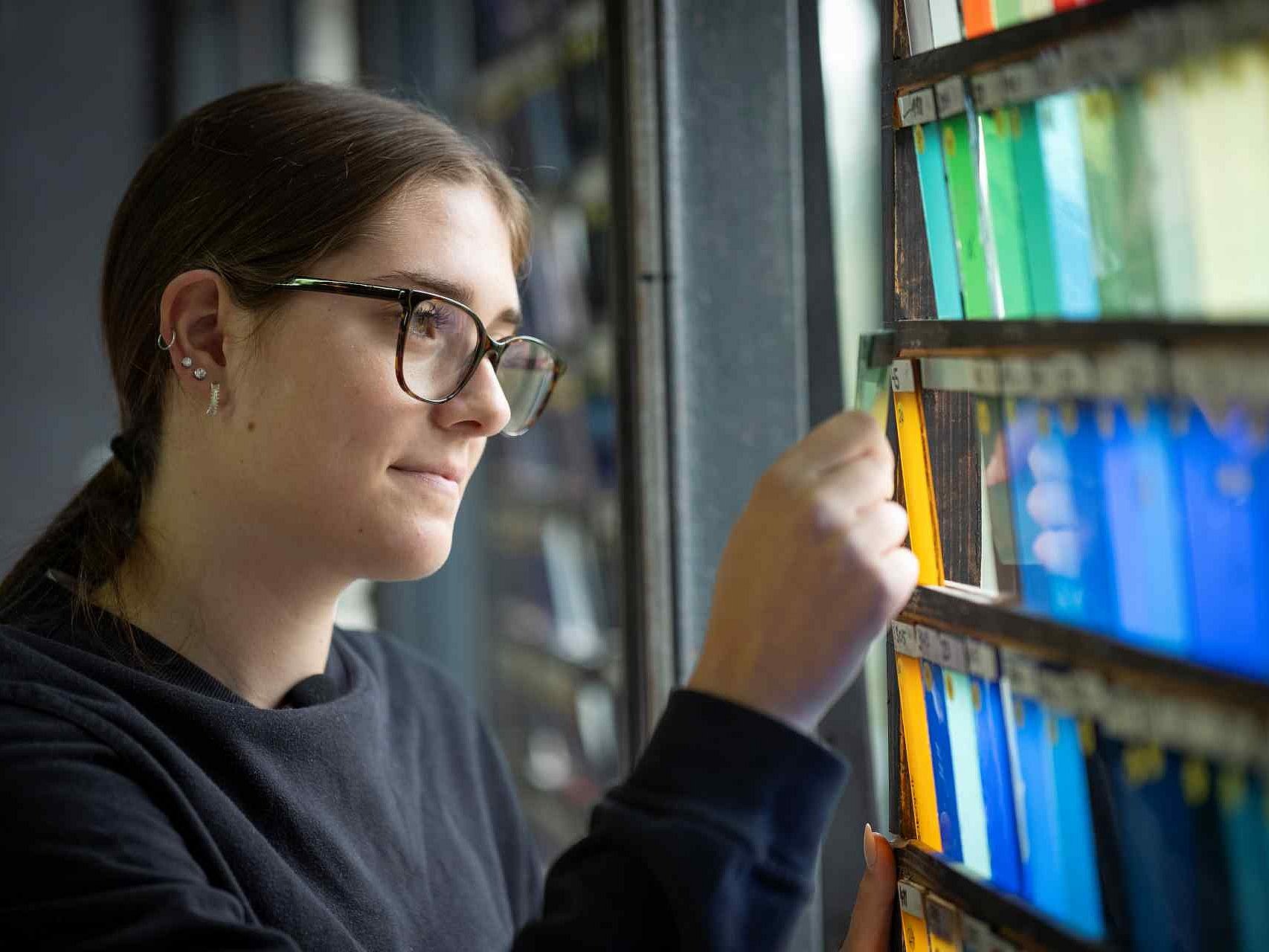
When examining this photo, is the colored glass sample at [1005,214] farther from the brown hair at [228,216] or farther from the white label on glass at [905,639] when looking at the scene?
the brown hair at [228,216]

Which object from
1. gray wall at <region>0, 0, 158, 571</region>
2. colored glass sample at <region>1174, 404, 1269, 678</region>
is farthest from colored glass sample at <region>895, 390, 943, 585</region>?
gray wall at <region>0, 0, 158, 571</region>

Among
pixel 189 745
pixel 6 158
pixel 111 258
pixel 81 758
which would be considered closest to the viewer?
pixel 81 758

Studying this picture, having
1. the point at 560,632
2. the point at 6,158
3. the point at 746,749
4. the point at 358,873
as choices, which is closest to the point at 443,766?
A: the point at 358,873

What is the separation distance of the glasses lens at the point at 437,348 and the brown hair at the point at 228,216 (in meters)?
0.10

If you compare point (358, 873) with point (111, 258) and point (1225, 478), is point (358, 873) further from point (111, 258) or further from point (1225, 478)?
point (1225, 478)

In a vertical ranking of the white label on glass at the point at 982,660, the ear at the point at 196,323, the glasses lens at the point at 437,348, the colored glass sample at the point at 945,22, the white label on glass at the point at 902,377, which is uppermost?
the colored glass sample at the point at 945,22

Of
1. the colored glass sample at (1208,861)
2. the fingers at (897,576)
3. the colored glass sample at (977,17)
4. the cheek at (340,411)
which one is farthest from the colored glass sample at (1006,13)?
the cheek at (340,411)

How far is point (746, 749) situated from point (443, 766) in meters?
0.63

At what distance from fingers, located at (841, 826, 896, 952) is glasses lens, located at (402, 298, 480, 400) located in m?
0.51

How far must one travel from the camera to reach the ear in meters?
1.03

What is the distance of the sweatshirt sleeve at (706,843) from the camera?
2.24ft

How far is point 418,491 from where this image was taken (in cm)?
98

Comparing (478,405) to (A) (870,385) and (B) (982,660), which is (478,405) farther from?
(B) (982,660)

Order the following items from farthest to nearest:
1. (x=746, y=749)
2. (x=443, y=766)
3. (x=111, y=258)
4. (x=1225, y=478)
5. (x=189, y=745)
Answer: (x=443, y=766) → (x=111, y=258) → (x=189, y=745) → (x=746, y=749) → (x=1225, y=478)
